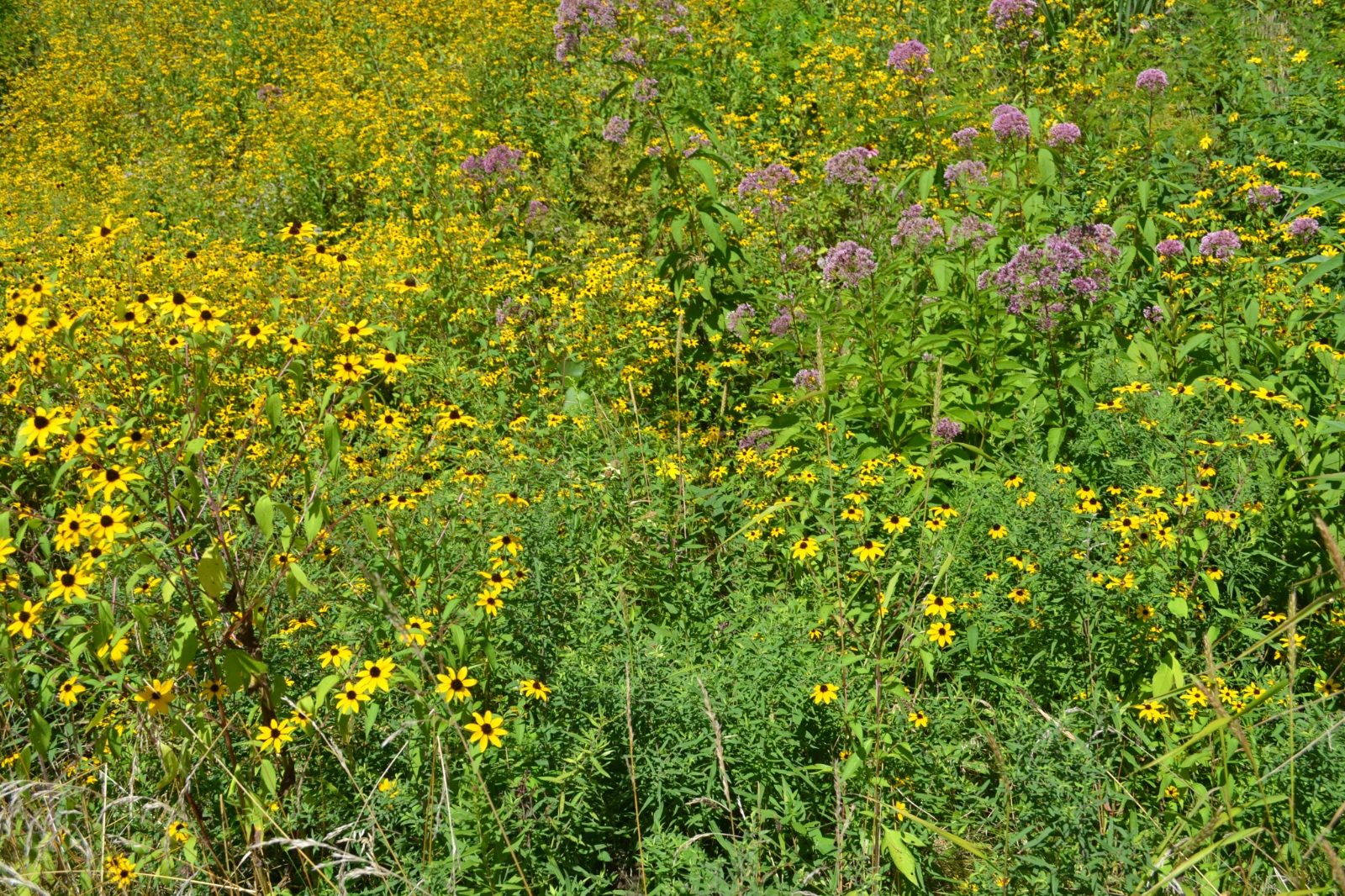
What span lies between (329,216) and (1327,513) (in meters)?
5.86

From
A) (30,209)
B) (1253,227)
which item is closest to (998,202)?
(1253,227)

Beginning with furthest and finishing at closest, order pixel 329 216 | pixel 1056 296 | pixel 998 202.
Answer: pixel 329 216, pixel 998 202, pixel 1056 296

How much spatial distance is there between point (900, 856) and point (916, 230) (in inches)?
93.0

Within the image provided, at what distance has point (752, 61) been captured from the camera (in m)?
6.79

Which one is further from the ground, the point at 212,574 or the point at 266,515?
the point at 266,515

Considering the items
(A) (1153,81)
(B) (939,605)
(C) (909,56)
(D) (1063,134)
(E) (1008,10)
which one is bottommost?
(B) (939,605)

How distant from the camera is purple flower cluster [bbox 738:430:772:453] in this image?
11.1 feet

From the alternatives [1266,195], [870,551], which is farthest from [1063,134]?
[870,551]

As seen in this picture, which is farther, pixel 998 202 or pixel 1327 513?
pixel 998 202

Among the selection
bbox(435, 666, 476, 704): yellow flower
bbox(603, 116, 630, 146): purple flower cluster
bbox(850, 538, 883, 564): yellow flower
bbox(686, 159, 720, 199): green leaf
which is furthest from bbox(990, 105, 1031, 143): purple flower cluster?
bbox(435, 666, 476, 704): yellow flower

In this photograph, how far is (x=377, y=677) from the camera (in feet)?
6.23

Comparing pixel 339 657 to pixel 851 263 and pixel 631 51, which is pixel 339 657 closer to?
pixel 851 263

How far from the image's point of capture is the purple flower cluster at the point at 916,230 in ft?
11.6

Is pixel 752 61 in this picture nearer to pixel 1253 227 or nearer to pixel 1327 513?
pixel 1253 227
